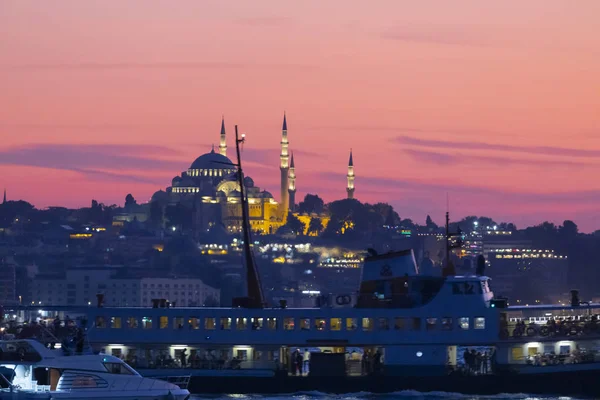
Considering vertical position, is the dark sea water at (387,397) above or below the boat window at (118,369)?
below

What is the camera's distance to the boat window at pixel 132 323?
2201 inches

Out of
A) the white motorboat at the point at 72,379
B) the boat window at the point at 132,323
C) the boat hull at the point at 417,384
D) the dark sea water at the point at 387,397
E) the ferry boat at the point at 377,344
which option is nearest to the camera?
the white motorboat at the point at 72,379

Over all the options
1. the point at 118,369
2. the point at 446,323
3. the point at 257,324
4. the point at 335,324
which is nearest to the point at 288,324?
the point at 257,324

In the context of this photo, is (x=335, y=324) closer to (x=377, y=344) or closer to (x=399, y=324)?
(x=377, y=344)

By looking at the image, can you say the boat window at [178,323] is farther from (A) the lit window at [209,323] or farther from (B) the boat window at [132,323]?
(B) the boat window at [132,323]

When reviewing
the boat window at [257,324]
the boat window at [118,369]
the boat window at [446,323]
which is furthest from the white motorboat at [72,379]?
the boat window at [446,323]

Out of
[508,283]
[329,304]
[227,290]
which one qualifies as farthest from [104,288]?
[329,304]

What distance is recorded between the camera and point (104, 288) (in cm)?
17900

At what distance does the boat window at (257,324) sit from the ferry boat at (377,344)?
3 centimetres

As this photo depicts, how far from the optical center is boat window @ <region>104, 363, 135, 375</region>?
1906 inches

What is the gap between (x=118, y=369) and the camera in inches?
1912

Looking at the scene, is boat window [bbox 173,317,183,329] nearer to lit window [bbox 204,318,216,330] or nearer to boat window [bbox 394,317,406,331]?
lit window [bbox 204,318,216,330]

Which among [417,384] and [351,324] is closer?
[417,384]

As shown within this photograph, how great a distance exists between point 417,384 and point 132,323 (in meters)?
8.57
